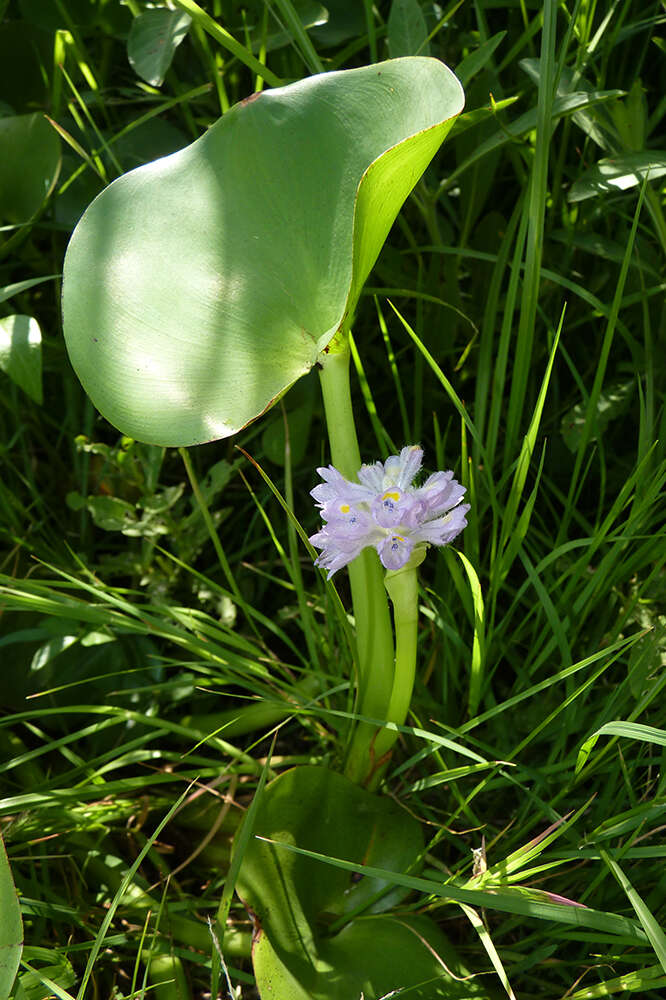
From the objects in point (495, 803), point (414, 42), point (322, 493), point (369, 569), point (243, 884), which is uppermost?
point (414, 42)

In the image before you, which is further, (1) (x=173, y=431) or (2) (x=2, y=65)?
(2) (x=2, y=65)

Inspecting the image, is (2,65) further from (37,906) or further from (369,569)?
(37,906)

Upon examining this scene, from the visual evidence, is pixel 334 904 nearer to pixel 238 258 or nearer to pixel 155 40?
pixel 238 258

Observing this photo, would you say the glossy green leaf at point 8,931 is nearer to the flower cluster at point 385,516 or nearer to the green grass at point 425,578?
the green grass at point 425,578

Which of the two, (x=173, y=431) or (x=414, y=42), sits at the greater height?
(x=414, y=42)

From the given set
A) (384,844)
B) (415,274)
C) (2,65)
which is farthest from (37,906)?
(2,65)

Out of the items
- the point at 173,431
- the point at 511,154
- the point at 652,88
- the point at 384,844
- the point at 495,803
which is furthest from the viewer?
the point at 652,88

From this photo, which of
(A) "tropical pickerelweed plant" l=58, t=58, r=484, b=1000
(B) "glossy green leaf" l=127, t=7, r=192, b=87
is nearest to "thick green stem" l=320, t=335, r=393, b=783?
(A) "tropical pickerelweed plant" l=58, t=58, r=484, b=1000

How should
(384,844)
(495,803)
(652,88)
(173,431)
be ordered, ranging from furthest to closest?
1. (652,88)
2. (495,803)
3. (384,844)
4. (173,431)
